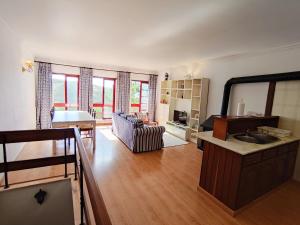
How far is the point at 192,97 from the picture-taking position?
538 centimetres

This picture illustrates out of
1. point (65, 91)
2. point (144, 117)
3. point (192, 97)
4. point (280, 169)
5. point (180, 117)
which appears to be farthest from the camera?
point (144, 117)

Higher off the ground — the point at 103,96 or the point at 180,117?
the point at 103,96

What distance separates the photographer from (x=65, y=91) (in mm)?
6262

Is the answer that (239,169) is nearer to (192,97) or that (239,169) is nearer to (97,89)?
(192,97)

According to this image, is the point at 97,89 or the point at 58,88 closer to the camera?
the point at 58,88

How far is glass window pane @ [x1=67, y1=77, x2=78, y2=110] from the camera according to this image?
20.7 ft

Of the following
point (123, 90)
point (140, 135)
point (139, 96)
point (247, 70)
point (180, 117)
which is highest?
point (247, 70)

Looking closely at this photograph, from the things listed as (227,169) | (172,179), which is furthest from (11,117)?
(227,169)

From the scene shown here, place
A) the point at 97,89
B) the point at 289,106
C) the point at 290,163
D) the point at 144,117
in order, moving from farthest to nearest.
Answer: the point at 144,117, the point at 97,89, the point at 289,106, the point at 290,163

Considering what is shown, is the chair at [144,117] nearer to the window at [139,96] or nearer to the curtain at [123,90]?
the window at [139,96]

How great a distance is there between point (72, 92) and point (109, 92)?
57.3 inches

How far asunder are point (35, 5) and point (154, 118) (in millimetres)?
6321

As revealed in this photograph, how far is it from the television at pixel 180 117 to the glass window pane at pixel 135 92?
212 centimetres

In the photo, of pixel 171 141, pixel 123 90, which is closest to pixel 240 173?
pixel 171 141
